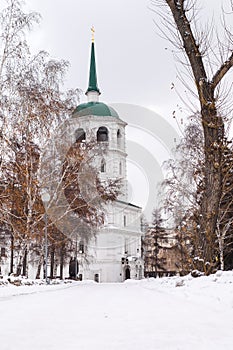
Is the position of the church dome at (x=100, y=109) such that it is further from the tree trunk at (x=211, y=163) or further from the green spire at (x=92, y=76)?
the tree trunk at (x=211, y=163)

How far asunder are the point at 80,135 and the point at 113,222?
31557 millimetres

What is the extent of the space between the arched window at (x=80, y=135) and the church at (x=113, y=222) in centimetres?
2428

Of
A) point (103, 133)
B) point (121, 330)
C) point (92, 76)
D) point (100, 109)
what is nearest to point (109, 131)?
point (103, 133)

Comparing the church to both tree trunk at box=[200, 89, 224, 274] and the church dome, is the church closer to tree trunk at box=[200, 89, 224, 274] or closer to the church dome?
the church dome

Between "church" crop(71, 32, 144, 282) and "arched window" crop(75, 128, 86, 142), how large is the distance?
79.7 ft

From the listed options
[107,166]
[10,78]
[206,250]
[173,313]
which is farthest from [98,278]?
[173,313]

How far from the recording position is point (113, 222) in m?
57.2

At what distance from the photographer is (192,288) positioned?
9844mm

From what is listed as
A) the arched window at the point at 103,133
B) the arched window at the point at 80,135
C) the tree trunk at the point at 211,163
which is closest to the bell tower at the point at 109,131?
the arched window at the point at 103,133

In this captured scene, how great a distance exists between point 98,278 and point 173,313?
48123 millimetres

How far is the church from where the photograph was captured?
5369 centimetres

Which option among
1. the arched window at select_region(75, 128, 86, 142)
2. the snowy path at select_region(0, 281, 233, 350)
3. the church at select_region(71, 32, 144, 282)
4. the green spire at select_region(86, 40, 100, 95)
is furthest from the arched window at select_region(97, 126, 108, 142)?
the snowy path at select_region(0, 281, 233, 350)

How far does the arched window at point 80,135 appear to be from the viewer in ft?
82.8

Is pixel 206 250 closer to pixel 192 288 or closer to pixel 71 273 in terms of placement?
pixel 192 288
